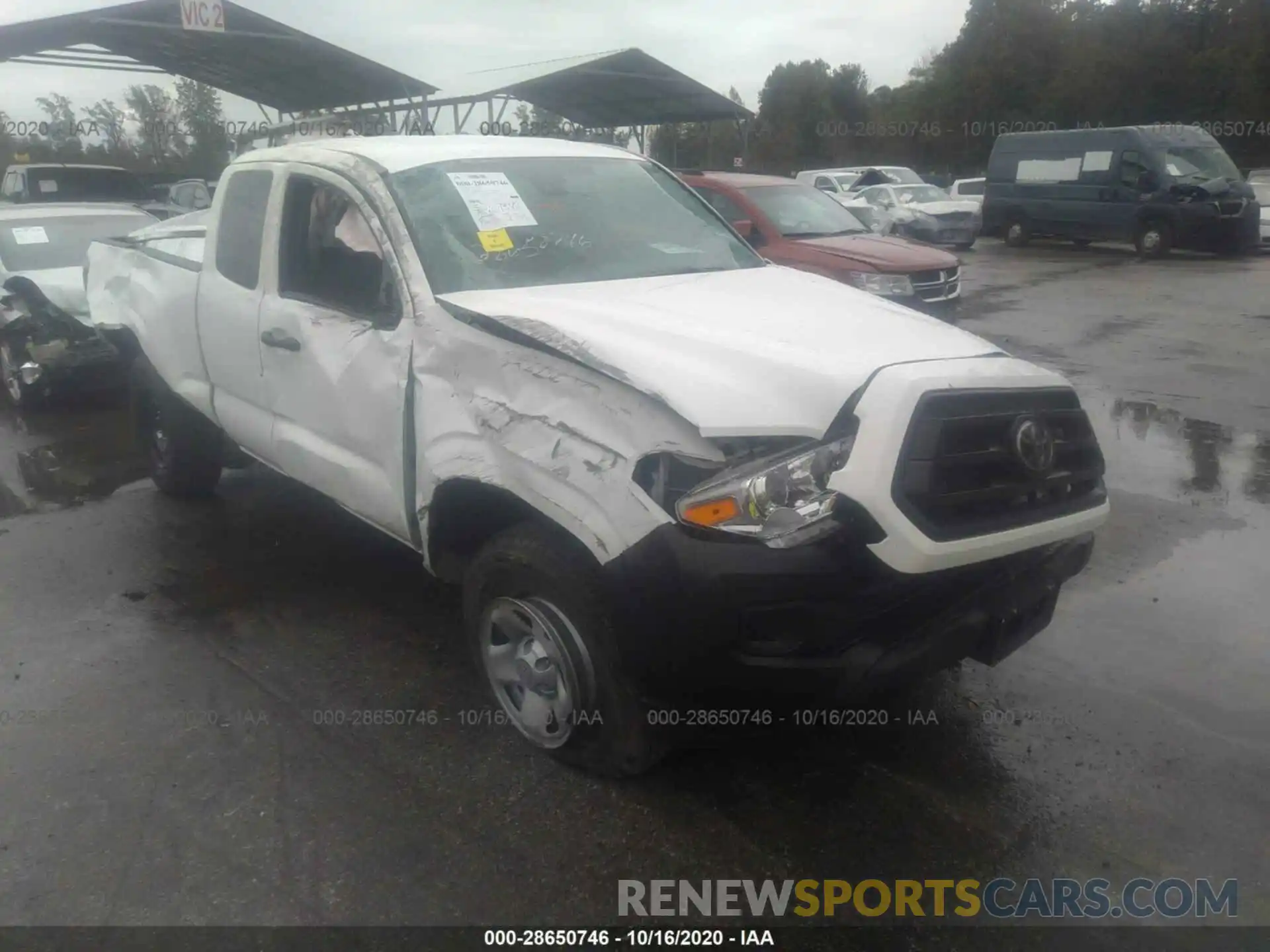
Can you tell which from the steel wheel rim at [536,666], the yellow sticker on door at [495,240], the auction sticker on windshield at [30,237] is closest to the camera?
the steel wheel rim at [536,666]

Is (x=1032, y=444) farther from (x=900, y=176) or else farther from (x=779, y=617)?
(x=900, y=176)

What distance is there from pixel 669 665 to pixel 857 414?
803 millimetres

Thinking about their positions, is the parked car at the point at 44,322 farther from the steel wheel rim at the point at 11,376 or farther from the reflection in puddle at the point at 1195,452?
the reflection in puddle at the point at 1195,452

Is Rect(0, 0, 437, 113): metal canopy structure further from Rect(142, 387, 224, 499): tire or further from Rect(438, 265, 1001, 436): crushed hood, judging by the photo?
Rect(438, 265, 1001, 436): crushed hood

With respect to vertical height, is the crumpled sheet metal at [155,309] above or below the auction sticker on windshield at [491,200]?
below

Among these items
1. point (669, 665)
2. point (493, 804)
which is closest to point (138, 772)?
point (493, 804)

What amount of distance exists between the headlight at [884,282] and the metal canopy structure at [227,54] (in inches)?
466

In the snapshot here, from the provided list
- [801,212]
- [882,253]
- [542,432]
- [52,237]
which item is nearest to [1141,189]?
[801,212]

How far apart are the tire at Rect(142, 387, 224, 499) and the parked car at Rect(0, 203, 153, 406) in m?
1.94

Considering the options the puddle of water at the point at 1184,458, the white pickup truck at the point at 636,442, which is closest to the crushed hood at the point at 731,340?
the white pickup truck at the point at 636,442

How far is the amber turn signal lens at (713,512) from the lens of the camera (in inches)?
99.0

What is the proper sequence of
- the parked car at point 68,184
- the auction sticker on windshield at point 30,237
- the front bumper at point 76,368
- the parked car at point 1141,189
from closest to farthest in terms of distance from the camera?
the front bumper at point 76,368
the auction sticker on windshield at point 30,237
the parked car at point 68,184
the parked car at point 1141,189

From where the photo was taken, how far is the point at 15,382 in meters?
7.98

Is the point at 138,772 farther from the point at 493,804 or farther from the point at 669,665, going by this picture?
the point at 669,665
